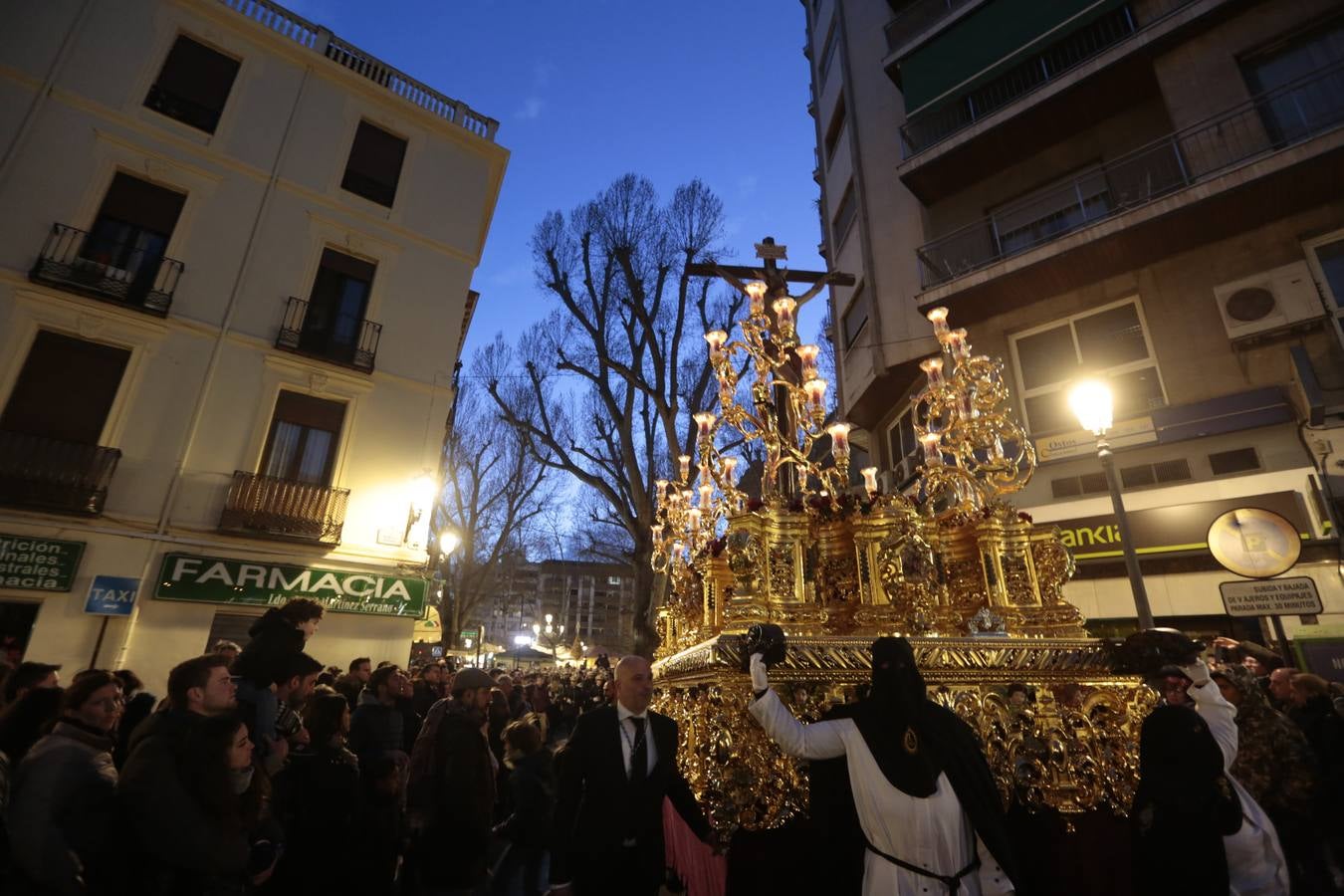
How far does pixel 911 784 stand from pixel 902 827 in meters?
0.16

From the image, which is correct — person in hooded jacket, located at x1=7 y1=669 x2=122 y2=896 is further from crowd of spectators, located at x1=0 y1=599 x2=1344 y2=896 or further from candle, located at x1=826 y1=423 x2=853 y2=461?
candle, located at x1=826 y1=423 x2=853 y2=461

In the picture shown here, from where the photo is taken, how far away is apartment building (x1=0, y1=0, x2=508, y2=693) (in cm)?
902

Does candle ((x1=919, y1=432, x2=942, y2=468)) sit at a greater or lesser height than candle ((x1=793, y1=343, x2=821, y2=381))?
lesser

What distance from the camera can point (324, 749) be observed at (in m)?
3.08

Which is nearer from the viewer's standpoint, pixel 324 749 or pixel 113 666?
pixel 324 749

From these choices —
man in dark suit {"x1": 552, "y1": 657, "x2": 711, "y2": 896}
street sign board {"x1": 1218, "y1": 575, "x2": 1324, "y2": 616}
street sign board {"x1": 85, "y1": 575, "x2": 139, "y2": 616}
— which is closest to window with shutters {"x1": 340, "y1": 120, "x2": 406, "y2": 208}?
street sign board {"x1": 85, "y1": 575, "x2": 139, "y2": 616}

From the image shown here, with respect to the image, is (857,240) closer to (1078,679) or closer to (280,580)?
(1078,679)

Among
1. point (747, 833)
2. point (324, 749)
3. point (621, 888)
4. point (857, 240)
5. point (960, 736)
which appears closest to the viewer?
point (960, 736)

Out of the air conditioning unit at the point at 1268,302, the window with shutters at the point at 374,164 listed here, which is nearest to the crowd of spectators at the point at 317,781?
the air conditioning unit at the point at 1268,302

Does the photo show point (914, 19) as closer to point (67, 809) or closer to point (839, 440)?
point (839, 440)

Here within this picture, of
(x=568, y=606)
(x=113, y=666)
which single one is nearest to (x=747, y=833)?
(x=113, y=666)

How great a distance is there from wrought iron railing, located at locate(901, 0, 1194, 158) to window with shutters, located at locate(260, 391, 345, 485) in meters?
12.7

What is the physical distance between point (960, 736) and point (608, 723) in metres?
1.61

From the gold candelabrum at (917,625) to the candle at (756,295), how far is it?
3.42ft
